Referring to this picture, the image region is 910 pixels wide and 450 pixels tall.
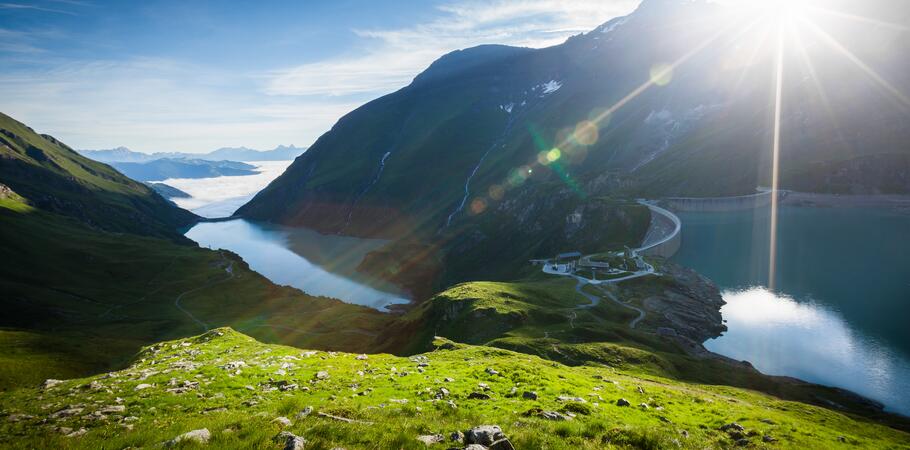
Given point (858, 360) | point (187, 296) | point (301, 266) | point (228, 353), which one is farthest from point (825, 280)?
point (301, 266)

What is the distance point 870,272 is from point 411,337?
114m

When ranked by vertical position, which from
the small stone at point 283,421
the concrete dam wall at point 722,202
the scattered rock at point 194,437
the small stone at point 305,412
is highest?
the concrete dam wall at point 722,202

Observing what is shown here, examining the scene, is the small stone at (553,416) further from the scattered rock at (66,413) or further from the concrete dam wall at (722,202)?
the concrete dam wall at (722,202)

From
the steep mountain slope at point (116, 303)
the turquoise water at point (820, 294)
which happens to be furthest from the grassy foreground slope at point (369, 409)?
the turquoise water at point (820, 294)

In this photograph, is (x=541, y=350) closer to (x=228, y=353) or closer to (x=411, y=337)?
(x=411, y=337)

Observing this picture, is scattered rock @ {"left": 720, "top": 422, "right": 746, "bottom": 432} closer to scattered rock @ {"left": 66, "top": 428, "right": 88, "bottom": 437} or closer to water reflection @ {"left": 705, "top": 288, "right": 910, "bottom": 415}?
scattered rock @ {"left": 66, "top": 428, "right": 88, "bottom": 437}

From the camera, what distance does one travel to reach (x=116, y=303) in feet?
328

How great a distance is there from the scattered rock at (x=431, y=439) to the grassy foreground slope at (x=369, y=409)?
29 centimetres

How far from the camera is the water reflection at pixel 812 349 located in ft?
182

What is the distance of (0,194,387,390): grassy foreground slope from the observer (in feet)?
181

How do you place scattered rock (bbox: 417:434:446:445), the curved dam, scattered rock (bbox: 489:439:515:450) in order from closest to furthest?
scattered rock (bbox: 489:439:515:450) < scattered rock (bbox: 417:434:446:445) < the curved dam

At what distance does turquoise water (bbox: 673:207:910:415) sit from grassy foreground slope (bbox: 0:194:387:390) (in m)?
64.7

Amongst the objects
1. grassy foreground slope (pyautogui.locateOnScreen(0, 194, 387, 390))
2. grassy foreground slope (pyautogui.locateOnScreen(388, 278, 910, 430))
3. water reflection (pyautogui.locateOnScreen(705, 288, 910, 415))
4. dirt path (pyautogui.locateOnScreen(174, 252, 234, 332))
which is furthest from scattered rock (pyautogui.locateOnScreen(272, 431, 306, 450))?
dirt path (pyautogui.locateOnScreen(174, 252, 234, 332))

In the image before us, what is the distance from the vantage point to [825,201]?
597 feet
